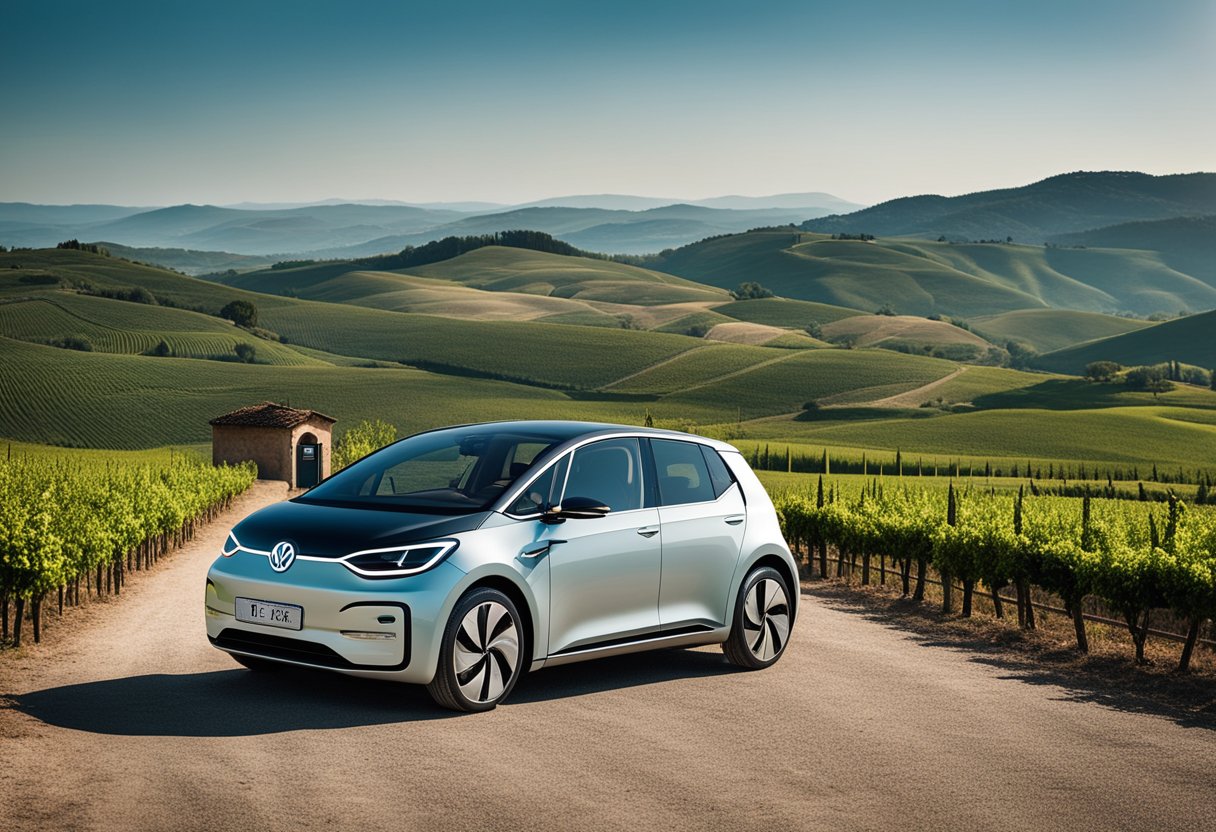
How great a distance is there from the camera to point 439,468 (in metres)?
11.1

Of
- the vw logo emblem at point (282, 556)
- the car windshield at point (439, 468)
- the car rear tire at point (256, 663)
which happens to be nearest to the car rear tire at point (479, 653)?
the car windshield at point (439, 468)

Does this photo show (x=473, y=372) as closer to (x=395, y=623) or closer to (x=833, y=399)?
(x=833, y=399)

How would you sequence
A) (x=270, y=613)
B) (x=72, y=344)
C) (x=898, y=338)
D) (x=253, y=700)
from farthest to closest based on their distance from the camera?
(x=898, y=338), (x=72, y=344), (x=253, y=700), (x=270, y=613)

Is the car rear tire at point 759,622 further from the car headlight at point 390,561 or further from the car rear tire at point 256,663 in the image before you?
the car rear tire at point 256,663

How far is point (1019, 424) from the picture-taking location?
97.3 metres

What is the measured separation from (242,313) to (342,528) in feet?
504

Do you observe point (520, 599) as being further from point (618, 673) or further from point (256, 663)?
point (256, 663)

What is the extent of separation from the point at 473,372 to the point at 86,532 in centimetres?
11542

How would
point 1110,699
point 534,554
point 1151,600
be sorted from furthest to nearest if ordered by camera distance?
point 1151,600 → point 1110,699 → point 534,554

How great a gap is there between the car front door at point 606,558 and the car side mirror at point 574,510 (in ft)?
0.40

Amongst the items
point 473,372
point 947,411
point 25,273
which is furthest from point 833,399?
point 25,273

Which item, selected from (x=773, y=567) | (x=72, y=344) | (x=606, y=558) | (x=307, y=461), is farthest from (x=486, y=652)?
(x=72, y=344)

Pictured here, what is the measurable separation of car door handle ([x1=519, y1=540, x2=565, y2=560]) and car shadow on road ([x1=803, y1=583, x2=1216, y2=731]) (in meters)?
4.61

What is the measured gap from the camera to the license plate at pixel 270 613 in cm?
921
